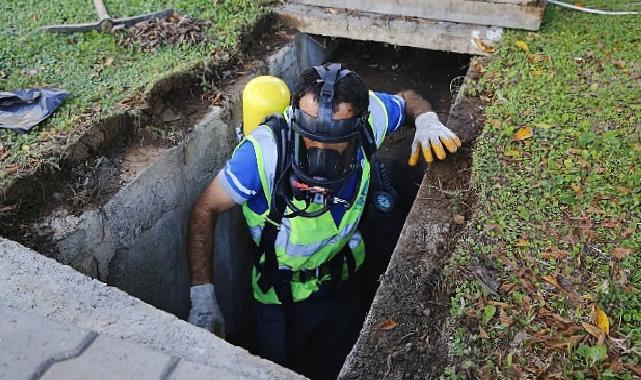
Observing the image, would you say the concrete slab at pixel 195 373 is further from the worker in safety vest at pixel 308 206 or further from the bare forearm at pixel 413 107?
the bare forearm at pixel 413 107

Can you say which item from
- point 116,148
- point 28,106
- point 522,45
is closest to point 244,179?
point 116,148

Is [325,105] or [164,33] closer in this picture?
[325,105]

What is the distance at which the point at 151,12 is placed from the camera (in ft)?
17.4

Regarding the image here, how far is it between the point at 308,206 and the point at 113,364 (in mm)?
1678

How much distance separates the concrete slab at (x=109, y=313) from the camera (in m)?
2.41

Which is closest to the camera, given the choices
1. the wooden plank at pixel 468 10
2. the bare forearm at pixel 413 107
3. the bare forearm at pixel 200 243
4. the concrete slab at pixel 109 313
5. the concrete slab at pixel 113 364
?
the concrete slab at pixel 113 364

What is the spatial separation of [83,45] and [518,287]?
145 inches

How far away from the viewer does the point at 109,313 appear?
2600 mm

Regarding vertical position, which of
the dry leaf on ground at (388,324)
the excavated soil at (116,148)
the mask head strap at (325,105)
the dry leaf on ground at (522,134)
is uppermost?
the mask head strap at (325,105)

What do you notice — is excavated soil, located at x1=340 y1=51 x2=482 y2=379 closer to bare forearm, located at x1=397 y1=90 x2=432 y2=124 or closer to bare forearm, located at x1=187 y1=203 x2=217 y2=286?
bare forearm, located at x1=397 y1=90 x2=432 y2=124

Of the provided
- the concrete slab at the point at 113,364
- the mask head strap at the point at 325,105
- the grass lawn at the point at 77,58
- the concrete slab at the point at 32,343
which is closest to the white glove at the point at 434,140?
the mask head strap at the point at 325,105

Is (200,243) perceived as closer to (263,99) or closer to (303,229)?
(303,229)

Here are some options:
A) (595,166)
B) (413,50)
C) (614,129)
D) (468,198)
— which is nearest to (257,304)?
(468,198)

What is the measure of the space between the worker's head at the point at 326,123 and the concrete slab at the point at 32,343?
1499 mm
